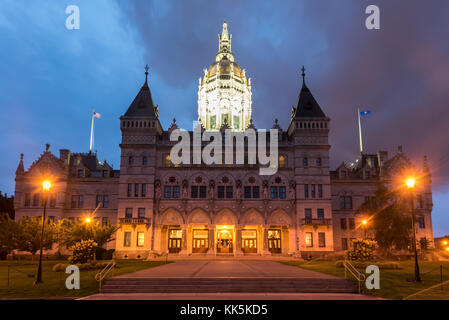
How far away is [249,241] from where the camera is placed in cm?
5503

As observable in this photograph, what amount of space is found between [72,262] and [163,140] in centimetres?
2724

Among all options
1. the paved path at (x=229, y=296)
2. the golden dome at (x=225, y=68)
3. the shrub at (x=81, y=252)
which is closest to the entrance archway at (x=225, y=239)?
the shrub at (x=81, y=252)

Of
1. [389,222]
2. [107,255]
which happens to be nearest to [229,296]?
[389,222]

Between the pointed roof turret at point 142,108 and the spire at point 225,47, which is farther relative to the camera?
the spire at point 225,47

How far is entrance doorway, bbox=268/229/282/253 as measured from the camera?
180 ft

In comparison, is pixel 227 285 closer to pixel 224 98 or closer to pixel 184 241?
pixel 184 241

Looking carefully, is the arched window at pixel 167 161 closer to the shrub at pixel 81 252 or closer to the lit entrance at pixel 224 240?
the lit entrance at pixel 224 240

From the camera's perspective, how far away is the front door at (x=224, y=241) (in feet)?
179

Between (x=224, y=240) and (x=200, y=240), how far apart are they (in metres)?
3.64

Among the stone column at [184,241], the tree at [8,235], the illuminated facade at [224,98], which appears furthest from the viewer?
the illuminated facade at [224,98]

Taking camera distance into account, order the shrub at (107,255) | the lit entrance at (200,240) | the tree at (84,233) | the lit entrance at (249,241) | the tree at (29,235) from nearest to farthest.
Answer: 1. the tree at (84,233)
2. the tree at (29,235)
3. the shrub at (107,255)
4. the lit entrance at (200,240)
5. the lit entrance at (249,241)

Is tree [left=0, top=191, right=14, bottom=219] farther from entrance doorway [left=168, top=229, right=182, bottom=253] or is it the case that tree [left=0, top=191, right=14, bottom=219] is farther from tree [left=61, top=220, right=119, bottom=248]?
tree [left=61, top=220, right=119, bottom=248]

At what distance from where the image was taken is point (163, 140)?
56.1 metres

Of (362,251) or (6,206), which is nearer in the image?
(362,251)
